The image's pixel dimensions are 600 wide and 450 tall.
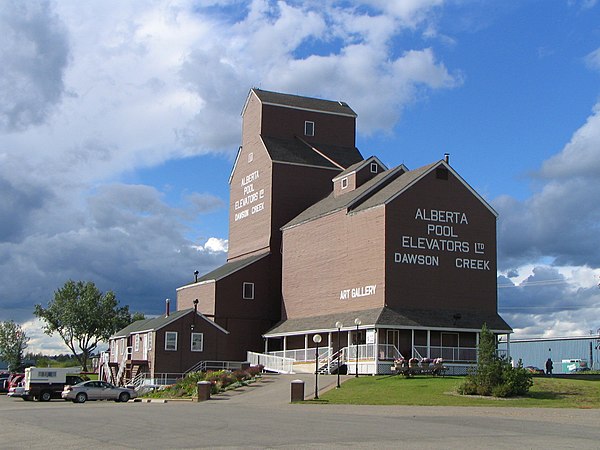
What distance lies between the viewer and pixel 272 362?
6191 centimetres

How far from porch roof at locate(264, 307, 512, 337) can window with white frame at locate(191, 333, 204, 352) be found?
9327mm

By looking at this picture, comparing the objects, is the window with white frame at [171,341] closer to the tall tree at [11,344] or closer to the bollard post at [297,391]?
the bollard post at [297,391]

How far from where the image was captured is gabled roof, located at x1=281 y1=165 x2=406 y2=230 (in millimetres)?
59875

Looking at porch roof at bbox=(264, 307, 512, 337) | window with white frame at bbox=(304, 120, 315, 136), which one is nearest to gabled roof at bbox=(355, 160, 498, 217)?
porch roof at bbox=(264, 307, 512, 337)

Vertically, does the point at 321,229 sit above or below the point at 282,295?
above

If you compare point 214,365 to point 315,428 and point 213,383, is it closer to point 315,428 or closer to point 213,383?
point 213,383

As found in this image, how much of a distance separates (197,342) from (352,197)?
16560mm

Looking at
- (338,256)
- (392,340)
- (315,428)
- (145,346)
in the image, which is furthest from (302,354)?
(315,428)

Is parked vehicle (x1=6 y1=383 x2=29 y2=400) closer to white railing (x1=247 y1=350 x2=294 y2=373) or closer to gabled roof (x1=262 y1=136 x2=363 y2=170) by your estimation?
white railing (x1=247 y1=350 x2=294 y2=373)

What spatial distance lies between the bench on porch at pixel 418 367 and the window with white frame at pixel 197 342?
19.6 meters

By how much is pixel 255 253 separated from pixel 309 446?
5420 centimetres

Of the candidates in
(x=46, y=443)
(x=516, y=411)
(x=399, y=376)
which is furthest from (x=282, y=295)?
(x=46, y=443)

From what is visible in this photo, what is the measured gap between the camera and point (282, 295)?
67.8m

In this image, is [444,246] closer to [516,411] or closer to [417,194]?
[417,194]
